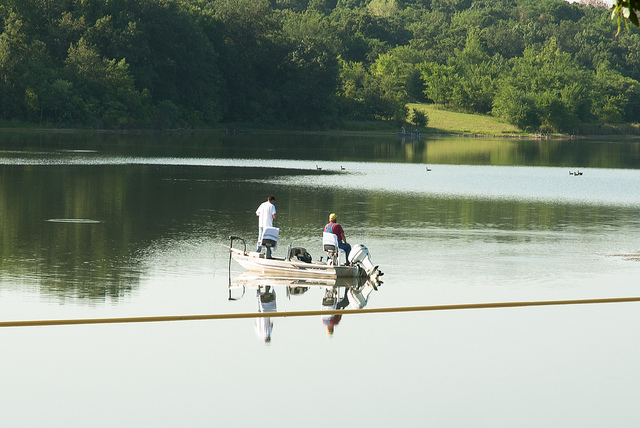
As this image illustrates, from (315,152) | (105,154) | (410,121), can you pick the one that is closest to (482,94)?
(410,121)

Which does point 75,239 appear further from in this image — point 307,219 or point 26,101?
point 26,101

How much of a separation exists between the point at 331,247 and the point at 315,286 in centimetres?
113

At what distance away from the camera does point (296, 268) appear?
20.3 metres

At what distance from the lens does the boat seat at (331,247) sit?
20.4 meters

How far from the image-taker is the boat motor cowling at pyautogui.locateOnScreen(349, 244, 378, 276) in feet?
65.9

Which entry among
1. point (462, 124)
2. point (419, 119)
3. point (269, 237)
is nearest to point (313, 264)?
point (269, 237)

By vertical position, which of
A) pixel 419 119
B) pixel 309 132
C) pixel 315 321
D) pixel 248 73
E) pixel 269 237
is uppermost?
pixel 248 73

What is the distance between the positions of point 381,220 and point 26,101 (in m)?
75.2

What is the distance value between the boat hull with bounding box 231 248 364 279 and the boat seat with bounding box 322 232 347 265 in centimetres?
30

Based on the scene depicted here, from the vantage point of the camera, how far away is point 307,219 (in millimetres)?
32000

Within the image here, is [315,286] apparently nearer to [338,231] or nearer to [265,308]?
[338,231]

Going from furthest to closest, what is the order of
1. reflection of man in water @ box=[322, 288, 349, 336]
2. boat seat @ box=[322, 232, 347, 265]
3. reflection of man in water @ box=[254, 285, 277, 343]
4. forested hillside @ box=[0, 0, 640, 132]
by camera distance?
forested hillside @ box=[0, 0, 640, 132] < boat seat @ box=[322, 232, 347, 265] < reflection of man in water @ box=[322, 288, 349, 336] < reflection of man in water @ box=[254, 285, 277, 343]

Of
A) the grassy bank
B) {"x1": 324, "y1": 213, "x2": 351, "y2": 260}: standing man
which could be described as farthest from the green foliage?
{"x1": 324, "y1": 213, "x2": 351, "y2": 260}: standing man

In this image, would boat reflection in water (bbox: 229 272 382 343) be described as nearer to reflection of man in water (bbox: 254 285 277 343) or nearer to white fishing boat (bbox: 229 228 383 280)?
reflection of man in water (bbox: 254 285 277 343)
